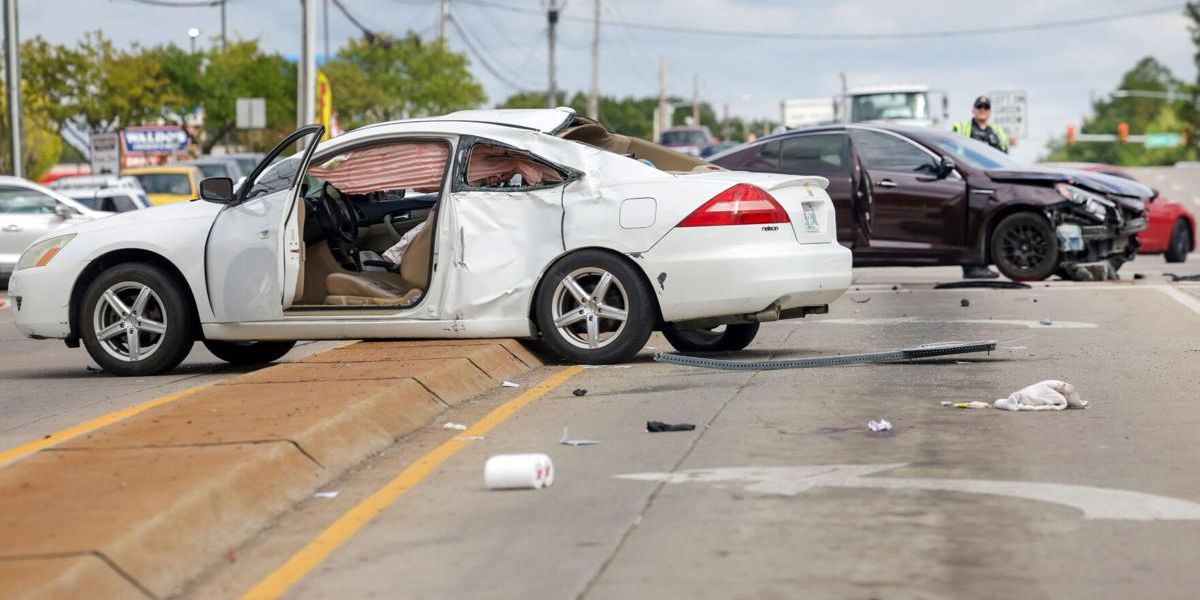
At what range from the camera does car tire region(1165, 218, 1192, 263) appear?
25.4 metres

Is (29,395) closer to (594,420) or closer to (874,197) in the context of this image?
(594,420)

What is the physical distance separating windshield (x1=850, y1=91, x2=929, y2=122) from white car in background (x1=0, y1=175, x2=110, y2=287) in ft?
86.2

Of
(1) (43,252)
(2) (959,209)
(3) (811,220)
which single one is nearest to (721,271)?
(3) (811,220)

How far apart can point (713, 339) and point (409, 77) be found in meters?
78.7

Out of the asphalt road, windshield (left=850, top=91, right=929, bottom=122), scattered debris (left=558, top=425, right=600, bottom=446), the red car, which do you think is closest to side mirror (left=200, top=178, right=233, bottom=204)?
the asphalt road

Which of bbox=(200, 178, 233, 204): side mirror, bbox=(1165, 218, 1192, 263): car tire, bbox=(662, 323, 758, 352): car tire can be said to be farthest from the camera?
bbox=(1165, 218, 1192, 263): car tire

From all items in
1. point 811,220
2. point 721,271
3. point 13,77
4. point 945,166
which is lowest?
point 721,271

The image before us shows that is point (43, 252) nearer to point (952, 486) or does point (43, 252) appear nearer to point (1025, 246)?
point (952, 486)

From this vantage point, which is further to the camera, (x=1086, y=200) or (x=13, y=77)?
(x=13, y=77)

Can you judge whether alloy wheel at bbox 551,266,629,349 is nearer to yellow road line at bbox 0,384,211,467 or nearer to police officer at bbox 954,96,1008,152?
yellow road line at bbox 0,384,211,467

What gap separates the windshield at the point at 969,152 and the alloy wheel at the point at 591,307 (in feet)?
28.1

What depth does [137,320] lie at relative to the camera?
1137 cm

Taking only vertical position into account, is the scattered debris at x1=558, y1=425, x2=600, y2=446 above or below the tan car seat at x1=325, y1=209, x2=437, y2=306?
below

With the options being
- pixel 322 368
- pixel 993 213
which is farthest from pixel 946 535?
pixel 993 213
